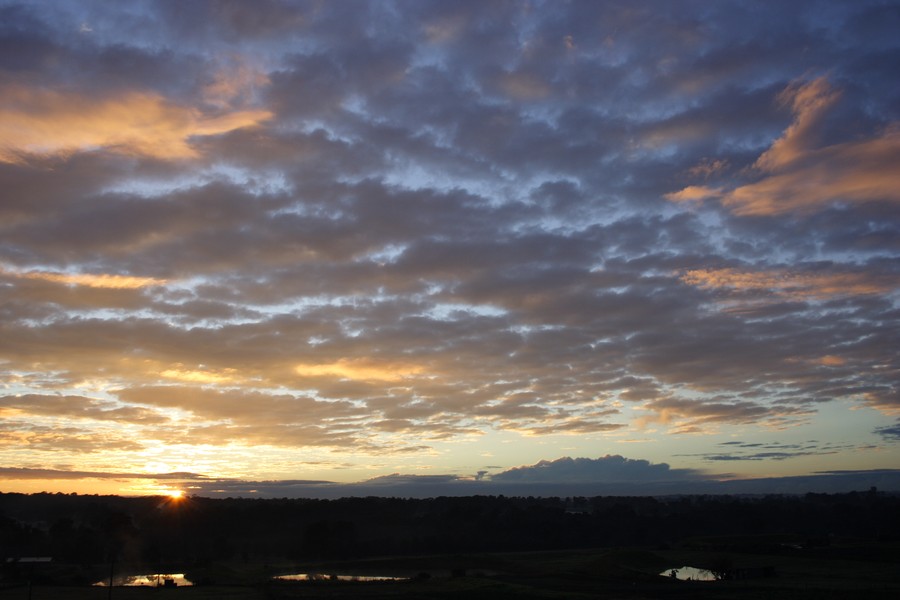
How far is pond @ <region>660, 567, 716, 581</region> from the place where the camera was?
108081 millimetres

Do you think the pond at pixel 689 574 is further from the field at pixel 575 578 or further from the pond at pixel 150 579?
the pond at pixel 150 579

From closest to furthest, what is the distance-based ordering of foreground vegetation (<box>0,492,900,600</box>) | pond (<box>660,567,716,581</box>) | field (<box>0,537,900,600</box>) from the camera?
field (<box>0,537,900,600</box>), foreground vegetation (<box>0,492,900,600</box>), pond (<box>660,567,716,581</box>)

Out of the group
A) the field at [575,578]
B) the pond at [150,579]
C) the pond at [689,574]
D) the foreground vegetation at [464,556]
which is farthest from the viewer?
the pond at [689,574]

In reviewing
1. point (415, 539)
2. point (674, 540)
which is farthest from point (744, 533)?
point (415, 539)

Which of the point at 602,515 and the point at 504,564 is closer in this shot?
the point at 504,564

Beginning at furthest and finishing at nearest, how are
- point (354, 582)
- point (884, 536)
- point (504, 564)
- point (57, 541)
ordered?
point (884, 536) < point (57, 541) < point (504, 564) < point (354, 582)

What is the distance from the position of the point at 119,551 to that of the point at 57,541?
11521 millimetres

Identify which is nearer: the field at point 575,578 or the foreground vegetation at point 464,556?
the field at point 575,578

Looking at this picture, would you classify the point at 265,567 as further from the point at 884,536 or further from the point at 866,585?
the point at 884,536

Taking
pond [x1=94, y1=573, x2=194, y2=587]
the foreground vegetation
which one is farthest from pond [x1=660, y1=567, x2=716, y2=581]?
pond [x1=94, y1=573, x2=194, y2=587]

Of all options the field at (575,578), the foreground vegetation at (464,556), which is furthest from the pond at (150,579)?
the field at (575,578)

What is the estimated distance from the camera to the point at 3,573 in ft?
340

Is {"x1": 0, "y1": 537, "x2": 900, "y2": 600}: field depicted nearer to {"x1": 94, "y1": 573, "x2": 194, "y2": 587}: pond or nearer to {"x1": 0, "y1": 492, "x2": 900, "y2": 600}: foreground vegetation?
{"x1": 0, "y1": 492, "x2": 900, "y2": 600}: foreground vegetation

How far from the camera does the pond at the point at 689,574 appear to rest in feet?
355
